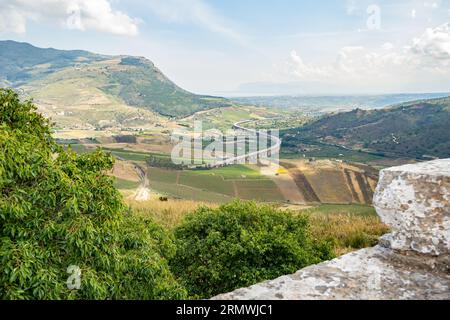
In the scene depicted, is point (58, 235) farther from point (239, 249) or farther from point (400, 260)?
point (239, 249)

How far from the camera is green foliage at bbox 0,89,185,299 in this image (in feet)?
14.5

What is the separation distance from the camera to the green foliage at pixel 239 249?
9.77 meters

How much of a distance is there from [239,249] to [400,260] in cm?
663

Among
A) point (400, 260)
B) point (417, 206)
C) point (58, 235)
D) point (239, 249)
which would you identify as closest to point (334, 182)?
point (239, 249)

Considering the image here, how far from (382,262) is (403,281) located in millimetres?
361

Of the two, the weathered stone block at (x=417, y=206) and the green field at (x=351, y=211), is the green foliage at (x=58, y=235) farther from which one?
the green field at (x=351, y=211)

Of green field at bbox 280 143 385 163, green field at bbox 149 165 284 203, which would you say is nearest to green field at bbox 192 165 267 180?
green field at bbox 149 165 284 203

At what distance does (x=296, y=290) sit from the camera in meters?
2.99

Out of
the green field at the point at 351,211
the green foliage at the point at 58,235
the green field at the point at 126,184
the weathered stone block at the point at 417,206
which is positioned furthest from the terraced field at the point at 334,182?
the weathered stone block at the point at 417,206

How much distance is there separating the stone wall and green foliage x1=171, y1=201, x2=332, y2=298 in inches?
246

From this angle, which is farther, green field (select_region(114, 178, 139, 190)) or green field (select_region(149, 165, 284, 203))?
green field (select_region(114, 178, 139, 190))

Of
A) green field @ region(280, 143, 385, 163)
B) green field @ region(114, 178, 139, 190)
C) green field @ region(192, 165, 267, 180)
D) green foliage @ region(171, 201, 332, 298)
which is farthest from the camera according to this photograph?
green field @ region(280, 143, 385, 163)

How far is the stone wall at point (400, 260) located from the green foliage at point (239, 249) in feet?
20.5

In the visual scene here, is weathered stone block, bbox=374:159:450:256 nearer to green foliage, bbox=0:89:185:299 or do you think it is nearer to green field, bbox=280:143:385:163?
green foliage, bbox=0:89:185:299
